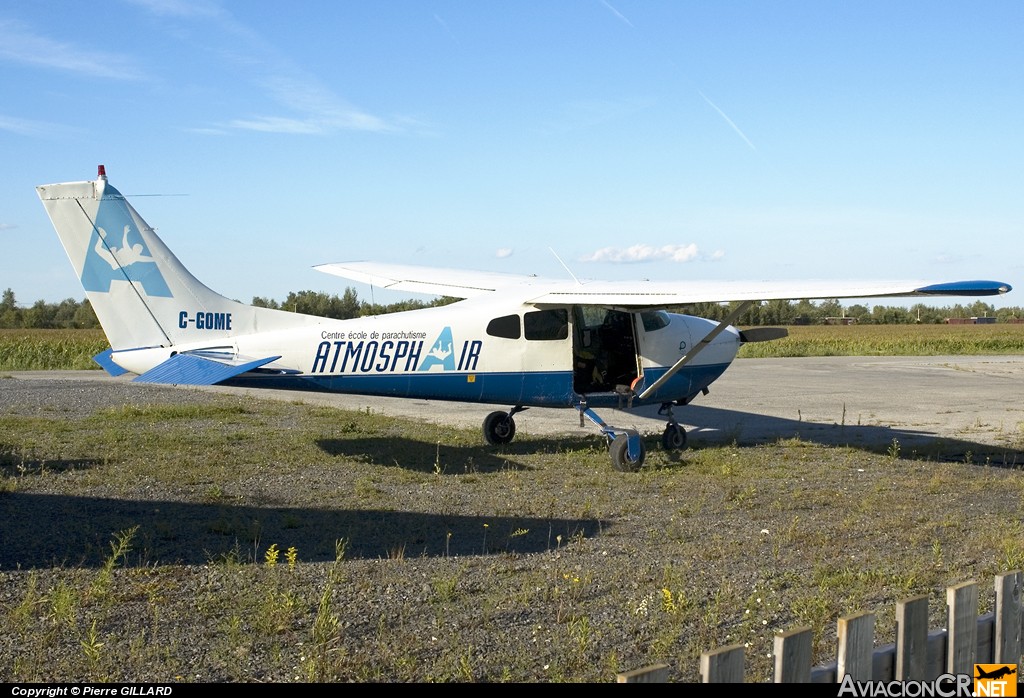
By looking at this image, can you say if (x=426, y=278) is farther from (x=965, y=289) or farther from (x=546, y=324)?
(x=965, y=289)

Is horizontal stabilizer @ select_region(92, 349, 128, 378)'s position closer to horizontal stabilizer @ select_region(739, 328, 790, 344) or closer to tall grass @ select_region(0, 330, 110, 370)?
horizontal stabilizer @ select_region(739, 328, 790, 344)

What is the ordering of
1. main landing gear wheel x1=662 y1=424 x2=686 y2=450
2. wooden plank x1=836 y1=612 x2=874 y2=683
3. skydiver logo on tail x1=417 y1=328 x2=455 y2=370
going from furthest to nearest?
main landing gear wheel x1=662 y1=424 x2=686 y2=450, skydiver logo on tail x1=417 y1=328 x2=455 y2=370, wooden plank x1=836 y1=612 x2=874 y2=683

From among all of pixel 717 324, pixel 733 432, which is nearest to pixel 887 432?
pixel 733 432

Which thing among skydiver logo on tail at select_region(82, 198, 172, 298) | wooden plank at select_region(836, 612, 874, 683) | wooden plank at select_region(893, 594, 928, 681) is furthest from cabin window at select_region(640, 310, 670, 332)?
wooden plank at select_region(836, 612, 874, 683)

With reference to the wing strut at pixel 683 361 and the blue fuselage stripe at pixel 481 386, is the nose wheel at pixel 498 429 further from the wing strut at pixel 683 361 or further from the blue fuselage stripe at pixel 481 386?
the wing strut at pixel 683 361

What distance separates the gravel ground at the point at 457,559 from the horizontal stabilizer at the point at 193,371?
979 millimetres

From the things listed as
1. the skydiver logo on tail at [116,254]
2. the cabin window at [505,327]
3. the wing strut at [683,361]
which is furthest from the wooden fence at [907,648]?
the skydiver logo on tail at [116,254]

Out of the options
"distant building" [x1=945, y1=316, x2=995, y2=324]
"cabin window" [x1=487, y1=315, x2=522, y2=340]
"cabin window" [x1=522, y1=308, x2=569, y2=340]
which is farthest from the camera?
"distant building" [x1=945, y1=316, x2=995, y2=324]

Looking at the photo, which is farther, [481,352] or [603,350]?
[603,350]

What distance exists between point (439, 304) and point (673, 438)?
18.3 metres

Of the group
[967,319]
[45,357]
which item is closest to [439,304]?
[45,357]

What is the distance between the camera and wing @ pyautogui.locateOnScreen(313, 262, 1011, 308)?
28.3ft

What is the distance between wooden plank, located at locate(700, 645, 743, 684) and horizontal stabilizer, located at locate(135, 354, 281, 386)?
7534 millimetres

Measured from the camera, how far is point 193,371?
9.45 meters
